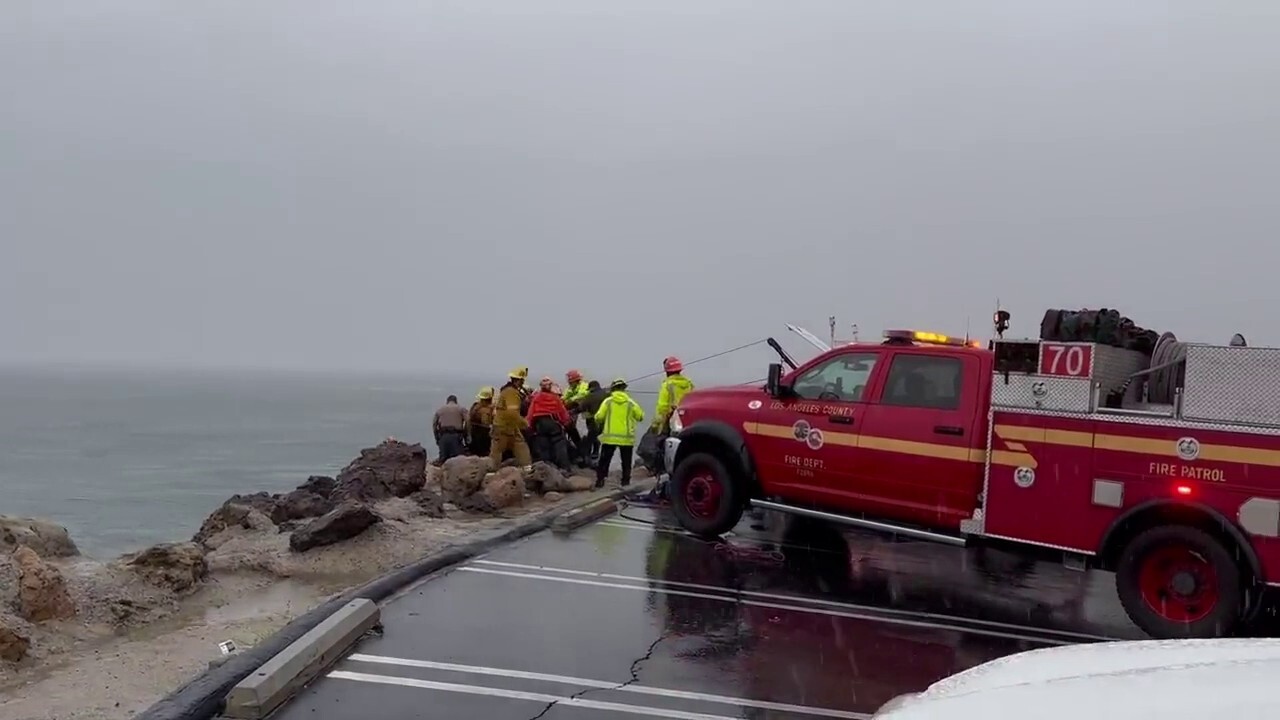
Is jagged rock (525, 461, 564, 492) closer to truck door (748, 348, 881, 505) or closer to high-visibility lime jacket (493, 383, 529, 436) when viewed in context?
high-visibility lime jacket (493, 383, 529, 436)

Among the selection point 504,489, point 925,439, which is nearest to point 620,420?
point 504,489

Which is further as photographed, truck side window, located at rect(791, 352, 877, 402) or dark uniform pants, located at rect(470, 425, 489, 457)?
dark uniform pants, located at rect(470, 425, 489, 457)

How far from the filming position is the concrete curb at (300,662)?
5.47 meters

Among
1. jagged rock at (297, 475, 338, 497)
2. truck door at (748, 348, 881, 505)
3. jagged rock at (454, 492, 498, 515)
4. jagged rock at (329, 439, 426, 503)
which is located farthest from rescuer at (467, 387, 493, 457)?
truck door at (748, 348, 881, 505)

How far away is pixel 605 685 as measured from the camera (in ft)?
20.6

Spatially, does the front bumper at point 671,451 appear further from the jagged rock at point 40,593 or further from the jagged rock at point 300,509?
the jagged rock at point 40,593

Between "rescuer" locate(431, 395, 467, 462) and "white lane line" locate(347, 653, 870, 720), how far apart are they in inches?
423

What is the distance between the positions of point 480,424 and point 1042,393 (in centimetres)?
1123

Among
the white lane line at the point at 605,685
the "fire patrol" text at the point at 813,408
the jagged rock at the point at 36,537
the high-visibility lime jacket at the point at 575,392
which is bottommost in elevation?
the jagged rock at the point at 36,537

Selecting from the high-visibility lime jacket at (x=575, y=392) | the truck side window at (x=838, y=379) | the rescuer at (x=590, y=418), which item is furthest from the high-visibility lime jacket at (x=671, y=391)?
the truck side window at (x=838, y=379)

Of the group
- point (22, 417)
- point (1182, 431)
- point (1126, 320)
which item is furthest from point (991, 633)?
point (22, 417)

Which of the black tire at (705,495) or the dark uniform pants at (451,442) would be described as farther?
the dark uniform pants at (451,442)

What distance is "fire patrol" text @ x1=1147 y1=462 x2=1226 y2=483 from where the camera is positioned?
23.9ft

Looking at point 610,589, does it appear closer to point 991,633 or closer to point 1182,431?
point 991,633
